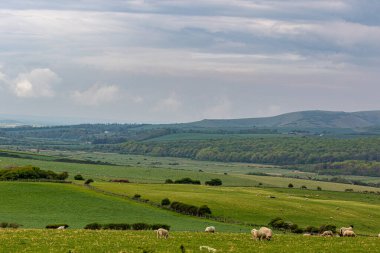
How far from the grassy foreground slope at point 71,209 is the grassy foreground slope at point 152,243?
2312cm

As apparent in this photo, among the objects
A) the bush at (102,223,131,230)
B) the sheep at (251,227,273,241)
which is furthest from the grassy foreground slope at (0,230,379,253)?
the bush at (102,223,131,230)

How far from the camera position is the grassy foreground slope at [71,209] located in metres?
→ 67.1

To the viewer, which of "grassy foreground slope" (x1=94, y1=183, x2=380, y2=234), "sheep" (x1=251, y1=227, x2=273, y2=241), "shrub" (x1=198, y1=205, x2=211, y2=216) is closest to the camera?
"sheep" (x1=251, y1=227, x2=273, y2=241)

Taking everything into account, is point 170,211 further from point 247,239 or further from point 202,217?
point 247,239

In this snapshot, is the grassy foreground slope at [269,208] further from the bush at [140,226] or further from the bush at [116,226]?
the bush at [116,226]

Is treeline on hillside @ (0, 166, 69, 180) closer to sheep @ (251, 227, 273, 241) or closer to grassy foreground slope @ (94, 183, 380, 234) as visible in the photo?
grassy foreground slope @ (94, 183, 380, 234)

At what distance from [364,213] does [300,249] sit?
6689 cm

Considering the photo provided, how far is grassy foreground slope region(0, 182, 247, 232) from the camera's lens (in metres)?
67.1

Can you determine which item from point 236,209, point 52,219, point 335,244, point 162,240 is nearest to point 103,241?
point 162,240

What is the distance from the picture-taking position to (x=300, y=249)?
34062 mm

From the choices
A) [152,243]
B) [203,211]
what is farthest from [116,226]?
[203,211]

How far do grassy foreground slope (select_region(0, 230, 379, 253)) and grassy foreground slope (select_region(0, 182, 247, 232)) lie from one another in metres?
23.1

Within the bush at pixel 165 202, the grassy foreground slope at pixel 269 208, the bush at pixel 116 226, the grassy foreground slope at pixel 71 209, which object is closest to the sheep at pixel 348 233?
the grassy foreground slope at pixel 71 209

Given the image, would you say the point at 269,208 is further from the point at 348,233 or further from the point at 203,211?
the point at 348,233
